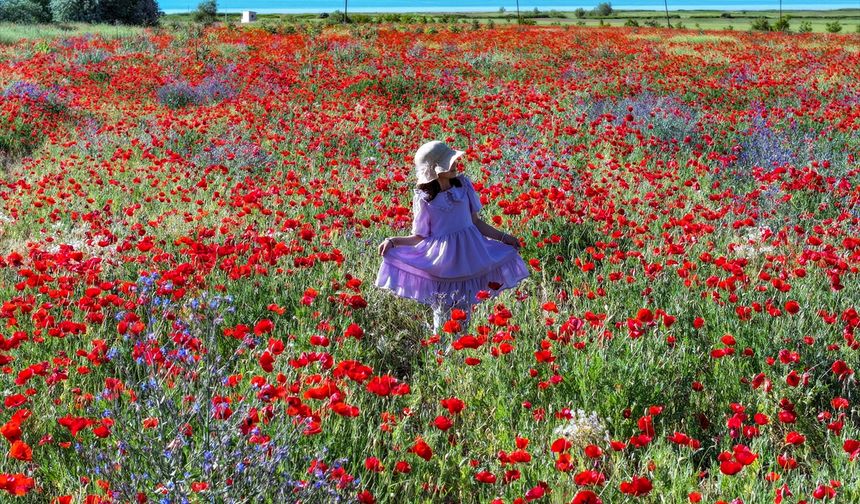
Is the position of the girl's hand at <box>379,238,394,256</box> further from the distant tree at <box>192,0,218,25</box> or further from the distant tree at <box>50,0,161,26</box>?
the distant tree at <box>192,0,218,25</box>

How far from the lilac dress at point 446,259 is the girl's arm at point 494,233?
51mm

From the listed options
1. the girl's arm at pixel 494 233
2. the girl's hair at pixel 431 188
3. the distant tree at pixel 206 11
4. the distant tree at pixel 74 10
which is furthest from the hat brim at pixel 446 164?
the distant tree at pixel 206 11

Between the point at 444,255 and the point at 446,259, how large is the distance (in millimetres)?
25

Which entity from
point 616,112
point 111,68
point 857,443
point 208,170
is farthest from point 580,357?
point 111,68

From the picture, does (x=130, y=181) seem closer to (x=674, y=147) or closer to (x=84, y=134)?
(x=84, y=134)

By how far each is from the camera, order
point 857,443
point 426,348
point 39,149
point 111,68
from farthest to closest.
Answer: point 111,68, point 39,149, point 426,348, point 857,443

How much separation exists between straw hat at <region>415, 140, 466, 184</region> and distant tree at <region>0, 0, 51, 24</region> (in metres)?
43.6

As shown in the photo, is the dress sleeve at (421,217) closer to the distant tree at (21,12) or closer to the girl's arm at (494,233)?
the girl's arm at (494,233)

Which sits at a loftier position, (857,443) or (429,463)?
(857,443)

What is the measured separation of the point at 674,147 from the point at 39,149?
8283 mm

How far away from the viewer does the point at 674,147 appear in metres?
7.90

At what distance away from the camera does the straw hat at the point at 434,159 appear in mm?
3738

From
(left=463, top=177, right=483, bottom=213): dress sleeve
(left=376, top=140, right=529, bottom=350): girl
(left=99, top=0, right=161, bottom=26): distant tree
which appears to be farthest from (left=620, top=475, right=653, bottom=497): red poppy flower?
(left=99, top=0, right=161, bottom=26): distant tree

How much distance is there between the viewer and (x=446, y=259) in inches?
152
